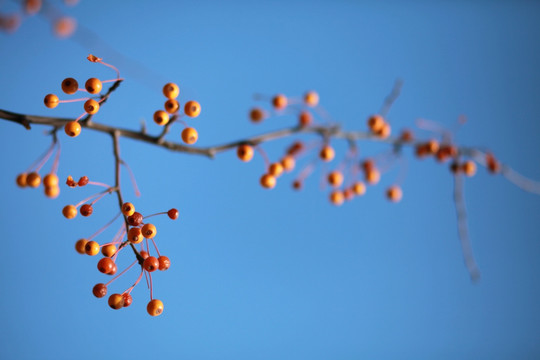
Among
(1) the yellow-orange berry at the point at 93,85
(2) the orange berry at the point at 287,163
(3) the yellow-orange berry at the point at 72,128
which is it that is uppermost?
(2) the orange berry at the point at 287,163

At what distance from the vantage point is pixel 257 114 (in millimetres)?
1555

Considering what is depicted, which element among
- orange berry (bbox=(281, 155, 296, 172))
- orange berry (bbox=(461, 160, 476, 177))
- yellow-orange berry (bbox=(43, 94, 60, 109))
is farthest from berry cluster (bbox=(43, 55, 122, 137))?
orange berry (bbox=(461, 160, 476, 177))

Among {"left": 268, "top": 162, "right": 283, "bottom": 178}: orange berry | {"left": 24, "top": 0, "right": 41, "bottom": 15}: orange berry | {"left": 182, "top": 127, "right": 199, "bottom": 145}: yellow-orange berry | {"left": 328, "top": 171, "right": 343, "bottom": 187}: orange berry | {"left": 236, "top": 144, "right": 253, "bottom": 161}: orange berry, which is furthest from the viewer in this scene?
{"left": 328, "top": 171, "right": 343, "bottom": 187}: orange berry

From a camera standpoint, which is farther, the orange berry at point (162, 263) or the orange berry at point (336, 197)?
the orange berry at point (336, 197)

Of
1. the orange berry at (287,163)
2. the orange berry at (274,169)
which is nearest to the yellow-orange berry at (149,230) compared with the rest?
the orange berry at (274,169)

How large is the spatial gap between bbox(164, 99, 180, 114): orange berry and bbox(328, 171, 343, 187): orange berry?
76 cm

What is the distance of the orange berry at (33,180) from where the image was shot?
910 mm

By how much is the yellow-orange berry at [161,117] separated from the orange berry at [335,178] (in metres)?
0.78

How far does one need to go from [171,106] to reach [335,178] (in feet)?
2.53

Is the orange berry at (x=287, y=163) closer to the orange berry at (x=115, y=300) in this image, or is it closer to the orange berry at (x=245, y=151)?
the orange berry at (x=245, y=151)

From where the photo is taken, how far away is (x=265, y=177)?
1.17 metres

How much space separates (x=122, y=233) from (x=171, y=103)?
302 millimetres

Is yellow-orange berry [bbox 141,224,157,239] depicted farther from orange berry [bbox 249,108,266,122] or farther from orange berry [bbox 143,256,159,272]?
orange berry [bbox 249,108,266,122]

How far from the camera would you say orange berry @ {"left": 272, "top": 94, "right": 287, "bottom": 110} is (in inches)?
60.5
